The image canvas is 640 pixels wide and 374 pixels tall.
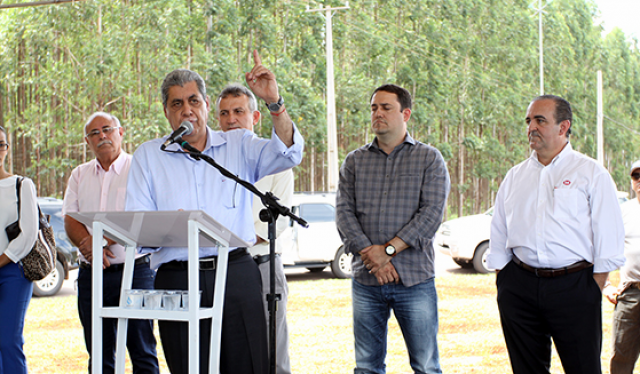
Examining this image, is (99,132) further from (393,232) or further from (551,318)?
(551,318)

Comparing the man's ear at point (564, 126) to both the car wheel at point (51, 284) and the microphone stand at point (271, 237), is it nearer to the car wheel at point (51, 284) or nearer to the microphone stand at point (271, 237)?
the microphone stand at point (271, 237)

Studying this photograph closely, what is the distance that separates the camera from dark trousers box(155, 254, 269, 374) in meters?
2.47

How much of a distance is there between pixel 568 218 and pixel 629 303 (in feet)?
3.21

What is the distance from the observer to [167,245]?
2.46 metres

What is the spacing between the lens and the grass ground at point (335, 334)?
518cm

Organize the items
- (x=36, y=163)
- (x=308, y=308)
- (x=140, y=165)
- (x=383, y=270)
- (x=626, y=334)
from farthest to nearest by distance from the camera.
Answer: (x=36, y=163), (x=308, y=308), (x=626, y=334), (x=383, y=270), (x=140, y=165)

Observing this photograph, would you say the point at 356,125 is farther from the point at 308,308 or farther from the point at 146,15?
→ the point at 308,308

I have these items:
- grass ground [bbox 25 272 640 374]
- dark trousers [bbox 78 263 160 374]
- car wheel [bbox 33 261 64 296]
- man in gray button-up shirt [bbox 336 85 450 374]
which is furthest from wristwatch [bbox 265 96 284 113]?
car wheel [bbox 33 261 64 296]

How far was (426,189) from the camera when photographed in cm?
363

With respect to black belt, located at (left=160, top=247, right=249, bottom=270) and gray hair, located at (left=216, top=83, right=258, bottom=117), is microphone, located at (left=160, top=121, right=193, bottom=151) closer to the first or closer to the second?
black belt, located at (left=160, top=247, right=249, bottom=270)

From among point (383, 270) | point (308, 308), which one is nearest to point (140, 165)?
point (383, 270)

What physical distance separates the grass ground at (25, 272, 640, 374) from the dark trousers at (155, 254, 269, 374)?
2553 millimetres

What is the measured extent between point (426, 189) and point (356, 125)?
2322 centimetres

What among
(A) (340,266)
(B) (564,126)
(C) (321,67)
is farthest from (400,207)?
(C) (321,67)
